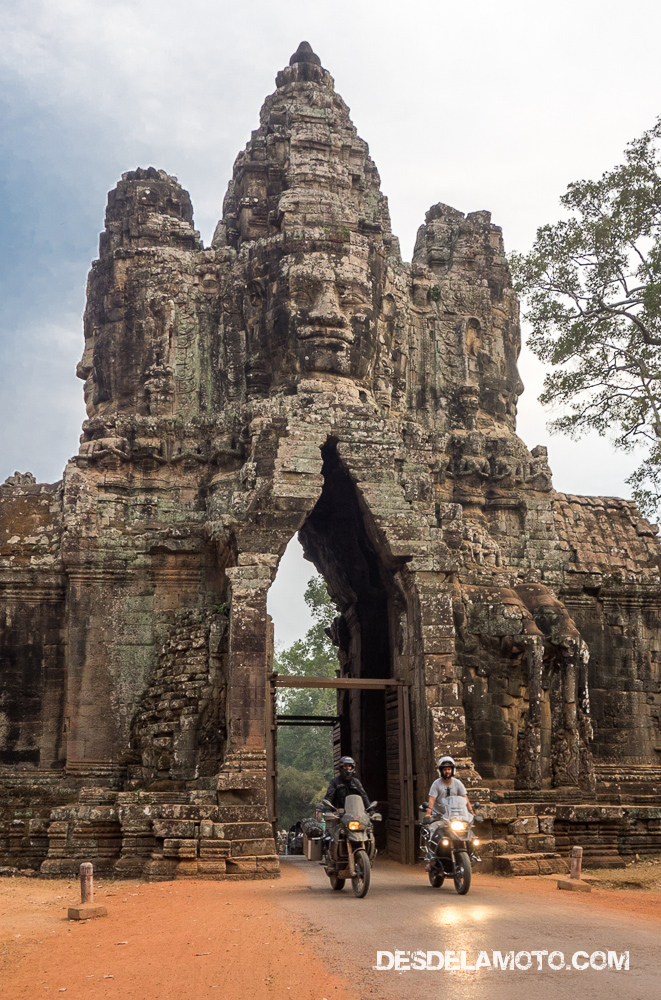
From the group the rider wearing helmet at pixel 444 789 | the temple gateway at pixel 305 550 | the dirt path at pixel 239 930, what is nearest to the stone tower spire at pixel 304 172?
the temple gateway at pixel 305 550

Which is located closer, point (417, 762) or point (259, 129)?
point (417, 762)

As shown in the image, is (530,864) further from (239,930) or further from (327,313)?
(327,313)

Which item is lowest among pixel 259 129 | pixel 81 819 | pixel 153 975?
pixel 153 975

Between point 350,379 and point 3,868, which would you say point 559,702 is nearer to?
point 350,379

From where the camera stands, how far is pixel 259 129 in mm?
20672

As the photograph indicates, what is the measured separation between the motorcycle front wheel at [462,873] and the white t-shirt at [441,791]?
59 centimetres

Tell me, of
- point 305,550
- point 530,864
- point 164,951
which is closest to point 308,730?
point 305,550

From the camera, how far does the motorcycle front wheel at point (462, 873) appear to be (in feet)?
37.2

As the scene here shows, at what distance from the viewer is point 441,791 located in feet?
39.3

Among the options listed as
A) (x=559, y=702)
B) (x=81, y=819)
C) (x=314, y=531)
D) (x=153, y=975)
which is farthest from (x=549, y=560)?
(x=153, y=975)

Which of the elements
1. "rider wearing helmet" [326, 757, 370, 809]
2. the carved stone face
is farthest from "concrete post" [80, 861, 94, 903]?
the carved stone face

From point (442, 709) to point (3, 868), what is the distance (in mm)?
6574

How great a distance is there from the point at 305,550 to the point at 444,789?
389 inches

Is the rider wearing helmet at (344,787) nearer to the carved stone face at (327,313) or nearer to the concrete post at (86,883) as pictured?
the concrete post at (86,883)
